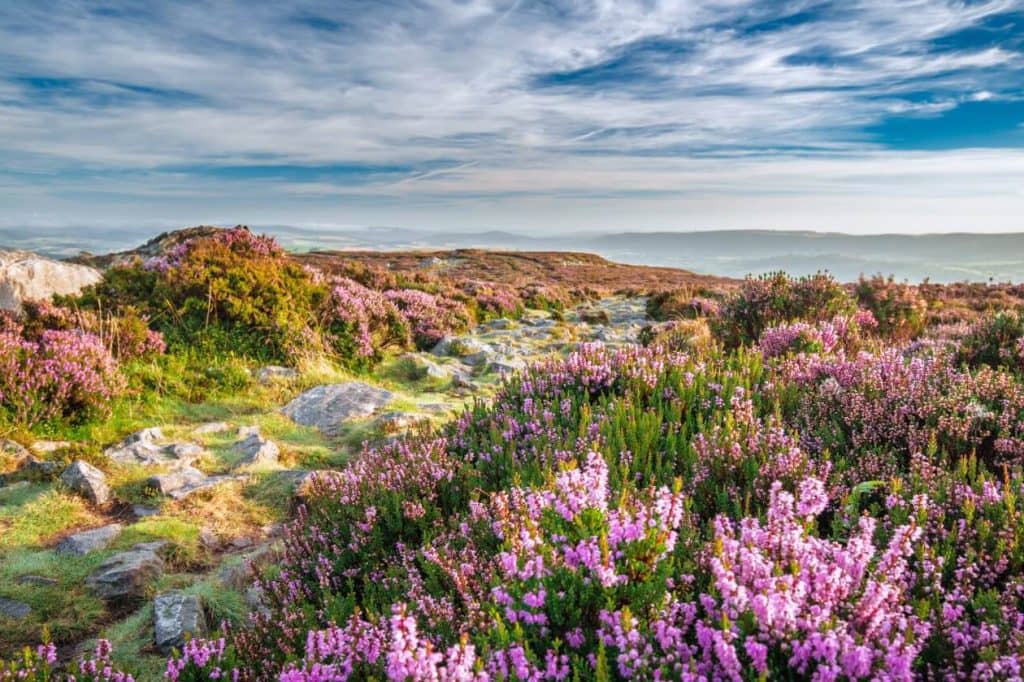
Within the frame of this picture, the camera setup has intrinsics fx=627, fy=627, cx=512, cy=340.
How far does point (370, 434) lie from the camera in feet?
26.0

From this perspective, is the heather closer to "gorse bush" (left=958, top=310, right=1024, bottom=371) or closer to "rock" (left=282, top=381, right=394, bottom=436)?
"gorse bush" (left=958, top=310, right=1024, bottom=371)

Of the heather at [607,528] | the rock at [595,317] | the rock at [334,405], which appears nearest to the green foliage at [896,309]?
the heather at [607,528]

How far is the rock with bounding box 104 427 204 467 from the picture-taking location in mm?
6715

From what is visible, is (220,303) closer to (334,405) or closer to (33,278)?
(334,405)

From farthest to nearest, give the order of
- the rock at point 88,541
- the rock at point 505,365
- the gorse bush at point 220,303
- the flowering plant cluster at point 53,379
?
the rock at point 505,365, the gorse bush at point 220,303, the flowering plant cluster at point 53,379, the rock at point 88,541

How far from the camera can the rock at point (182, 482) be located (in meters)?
6.11

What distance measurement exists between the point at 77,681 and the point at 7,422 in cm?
530

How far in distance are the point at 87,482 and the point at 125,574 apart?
6.00 feet

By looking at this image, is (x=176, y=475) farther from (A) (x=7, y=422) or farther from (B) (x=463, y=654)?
(B) (x=463, y=654)

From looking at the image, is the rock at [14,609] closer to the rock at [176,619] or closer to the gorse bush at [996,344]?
the rock at [176,619]

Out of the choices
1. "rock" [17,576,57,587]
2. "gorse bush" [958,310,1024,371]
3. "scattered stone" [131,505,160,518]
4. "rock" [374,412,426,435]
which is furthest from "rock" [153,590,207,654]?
"gorse bush" [958,310,1024,371]

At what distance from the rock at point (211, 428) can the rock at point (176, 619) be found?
12.5 ft

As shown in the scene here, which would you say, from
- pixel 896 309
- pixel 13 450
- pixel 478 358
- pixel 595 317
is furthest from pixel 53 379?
pixel 595 317

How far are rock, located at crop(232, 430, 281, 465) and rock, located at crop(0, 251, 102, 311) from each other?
19.9ft
